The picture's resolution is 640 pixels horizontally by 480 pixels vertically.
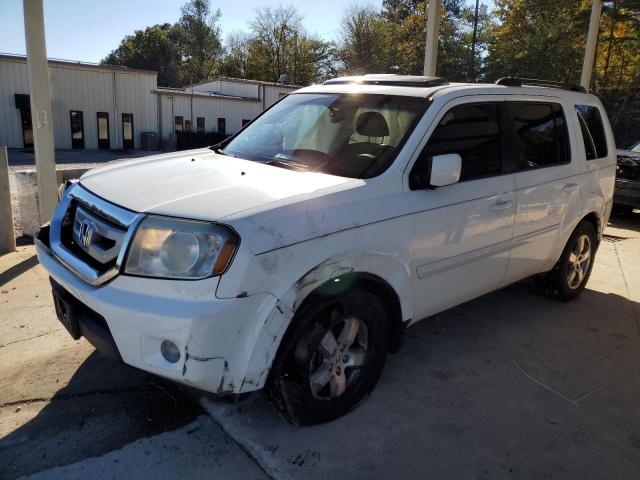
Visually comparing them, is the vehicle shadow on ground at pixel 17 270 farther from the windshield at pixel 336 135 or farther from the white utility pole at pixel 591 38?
the white utility pole at pixel 591 38

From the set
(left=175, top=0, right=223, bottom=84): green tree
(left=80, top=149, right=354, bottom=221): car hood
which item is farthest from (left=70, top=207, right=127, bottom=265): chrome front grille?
(left=175, top=0, right=223, bottom=84): green tree

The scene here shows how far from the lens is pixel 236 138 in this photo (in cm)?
414

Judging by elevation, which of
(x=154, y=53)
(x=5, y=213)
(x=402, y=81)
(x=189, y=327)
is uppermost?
(x=154, y=53)

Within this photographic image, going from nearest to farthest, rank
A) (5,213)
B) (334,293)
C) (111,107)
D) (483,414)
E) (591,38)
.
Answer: (334,293) → (483,414) → (5,213) → (591,38) → (111,107)

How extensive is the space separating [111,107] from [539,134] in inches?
1167

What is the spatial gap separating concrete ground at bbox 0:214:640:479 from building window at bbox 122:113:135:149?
93.0ft

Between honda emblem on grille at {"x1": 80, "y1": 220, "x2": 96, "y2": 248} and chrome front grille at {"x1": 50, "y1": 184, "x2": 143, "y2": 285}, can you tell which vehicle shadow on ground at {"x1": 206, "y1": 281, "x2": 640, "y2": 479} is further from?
honda emblem on grille at {"x1": 80, "y1": 220, "x2": 96, "y2": 248}

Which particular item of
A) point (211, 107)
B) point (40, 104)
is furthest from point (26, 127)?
point (40, 104)

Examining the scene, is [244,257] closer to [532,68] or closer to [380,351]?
[380,351]

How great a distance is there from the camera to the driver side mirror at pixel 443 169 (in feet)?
9.74

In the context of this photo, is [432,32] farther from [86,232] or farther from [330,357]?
[86,232]

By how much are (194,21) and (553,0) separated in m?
48.8

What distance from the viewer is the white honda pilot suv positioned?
231 centimetres

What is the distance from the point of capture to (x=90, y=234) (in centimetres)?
272
